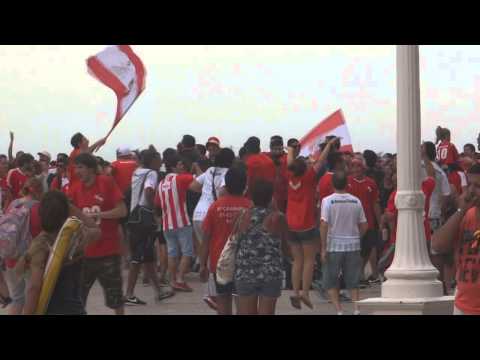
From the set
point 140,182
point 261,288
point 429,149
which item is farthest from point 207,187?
point 261,288

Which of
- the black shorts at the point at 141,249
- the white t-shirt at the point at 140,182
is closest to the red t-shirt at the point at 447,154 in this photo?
the white t-shirt at the point at 140,182

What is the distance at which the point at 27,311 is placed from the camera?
716 centimetres

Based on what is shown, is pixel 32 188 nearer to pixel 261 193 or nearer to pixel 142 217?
pixel 261 193

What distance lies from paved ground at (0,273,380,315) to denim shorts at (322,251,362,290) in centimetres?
40

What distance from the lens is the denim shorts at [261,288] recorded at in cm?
973

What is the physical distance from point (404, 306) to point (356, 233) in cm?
126

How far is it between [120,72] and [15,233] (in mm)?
4053

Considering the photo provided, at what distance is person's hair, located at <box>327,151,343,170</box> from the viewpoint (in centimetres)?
1505

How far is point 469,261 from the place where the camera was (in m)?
7.83

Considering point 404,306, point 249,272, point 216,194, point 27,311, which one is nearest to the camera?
point 27,311

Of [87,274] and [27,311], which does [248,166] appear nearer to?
[87,274]
